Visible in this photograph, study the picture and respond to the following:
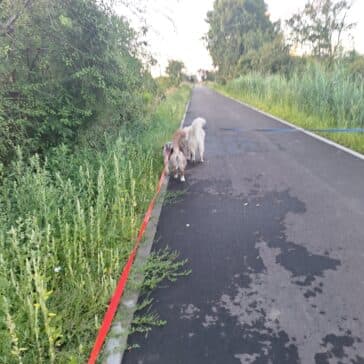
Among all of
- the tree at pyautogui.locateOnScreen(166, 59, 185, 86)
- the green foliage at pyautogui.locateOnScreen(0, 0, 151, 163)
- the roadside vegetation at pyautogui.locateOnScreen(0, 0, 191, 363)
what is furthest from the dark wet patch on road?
the tree at pyautogui.locateOnScreen(166, 59, 185, 86)

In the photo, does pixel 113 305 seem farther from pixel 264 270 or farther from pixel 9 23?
pixel 9 23

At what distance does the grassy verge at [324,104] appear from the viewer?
927cm

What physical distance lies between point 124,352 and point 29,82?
4.96 metres

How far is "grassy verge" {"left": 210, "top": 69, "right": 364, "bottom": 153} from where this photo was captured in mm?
9266

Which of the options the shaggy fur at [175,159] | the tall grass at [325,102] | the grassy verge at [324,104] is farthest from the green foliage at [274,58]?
the shaggy fur at [175,159]

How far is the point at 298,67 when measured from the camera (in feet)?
66.0

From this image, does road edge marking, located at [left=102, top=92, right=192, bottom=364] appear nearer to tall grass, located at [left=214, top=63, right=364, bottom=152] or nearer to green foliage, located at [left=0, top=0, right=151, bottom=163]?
green foliage, located at [left=0, top=0, right=151, bottom=163]

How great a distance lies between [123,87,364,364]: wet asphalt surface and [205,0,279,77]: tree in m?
40.5

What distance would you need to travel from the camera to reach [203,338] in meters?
2.48

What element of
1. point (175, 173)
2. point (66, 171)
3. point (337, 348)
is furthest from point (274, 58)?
point (337, 348)

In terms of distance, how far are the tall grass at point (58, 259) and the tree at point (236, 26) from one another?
42.3m

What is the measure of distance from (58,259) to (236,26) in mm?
48073

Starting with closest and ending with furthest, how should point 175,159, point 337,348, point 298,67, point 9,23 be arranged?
point 337,348
point 9,23
point 175,159
point 298,67

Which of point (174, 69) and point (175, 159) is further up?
point (174, 69)
